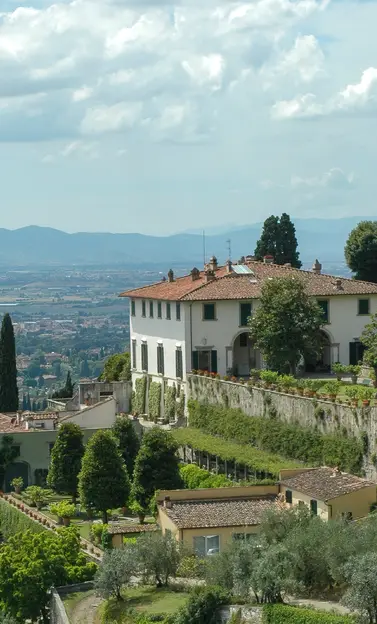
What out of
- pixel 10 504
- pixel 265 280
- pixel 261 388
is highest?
pixel 265 280

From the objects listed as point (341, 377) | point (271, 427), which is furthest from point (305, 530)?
point (341, 377)

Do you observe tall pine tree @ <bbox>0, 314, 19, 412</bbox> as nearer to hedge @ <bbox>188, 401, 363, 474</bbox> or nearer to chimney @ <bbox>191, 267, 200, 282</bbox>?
chimney @ <bbox>191, 267, 200, 282</bbox>

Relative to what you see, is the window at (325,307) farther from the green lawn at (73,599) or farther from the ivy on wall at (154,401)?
the green lawn at (73,599)

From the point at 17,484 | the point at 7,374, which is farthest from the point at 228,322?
the point at 7,374

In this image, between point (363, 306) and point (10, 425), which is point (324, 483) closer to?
point (363, 306)

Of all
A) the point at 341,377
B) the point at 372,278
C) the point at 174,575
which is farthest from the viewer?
the point at 372,278

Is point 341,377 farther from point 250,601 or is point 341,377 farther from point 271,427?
point 250,601

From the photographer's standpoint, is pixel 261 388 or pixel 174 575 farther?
pixel 261 388
